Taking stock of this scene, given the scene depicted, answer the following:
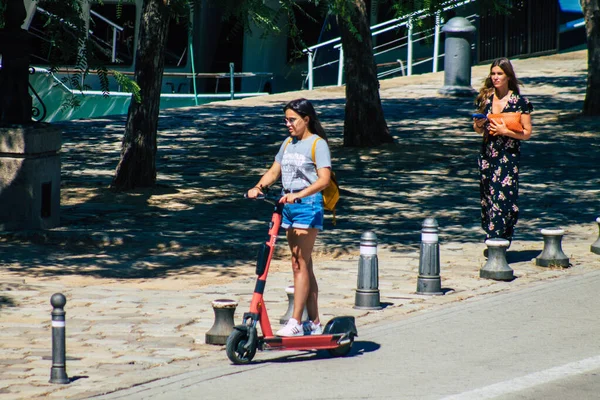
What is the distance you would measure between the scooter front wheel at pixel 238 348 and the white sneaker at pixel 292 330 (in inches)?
13.1

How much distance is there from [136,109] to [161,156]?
3152 mm

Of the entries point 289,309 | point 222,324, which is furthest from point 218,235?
point 222,324

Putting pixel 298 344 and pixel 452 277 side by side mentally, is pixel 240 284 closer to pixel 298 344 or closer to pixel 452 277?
pixel 452 277

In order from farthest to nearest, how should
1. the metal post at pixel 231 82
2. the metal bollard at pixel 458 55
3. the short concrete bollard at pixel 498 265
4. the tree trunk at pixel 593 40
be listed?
the metal post at pixel 231 82 → the metal bollard at pixel 458 55 → the tree trunk at pixel 593 40 → the short concrete bollard at pixel 498 265

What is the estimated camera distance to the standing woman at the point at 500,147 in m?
10.6

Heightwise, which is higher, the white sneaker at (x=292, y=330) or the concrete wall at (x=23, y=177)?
the concrete wall at (x=23, y=177)

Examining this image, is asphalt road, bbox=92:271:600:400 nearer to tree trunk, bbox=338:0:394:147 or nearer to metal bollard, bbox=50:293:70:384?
metal bollard, bbox=50:293:70:384

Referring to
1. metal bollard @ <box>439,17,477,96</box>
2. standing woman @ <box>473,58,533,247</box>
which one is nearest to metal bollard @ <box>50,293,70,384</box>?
standing woman @ <box>473,58,533,247</box>

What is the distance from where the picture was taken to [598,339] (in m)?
8.09

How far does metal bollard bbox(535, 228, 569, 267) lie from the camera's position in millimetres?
10617

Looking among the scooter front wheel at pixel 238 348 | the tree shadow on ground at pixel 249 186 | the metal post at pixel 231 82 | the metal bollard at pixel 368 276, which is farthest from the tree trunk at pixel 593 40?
the scooter front wheel at pixel 238 348

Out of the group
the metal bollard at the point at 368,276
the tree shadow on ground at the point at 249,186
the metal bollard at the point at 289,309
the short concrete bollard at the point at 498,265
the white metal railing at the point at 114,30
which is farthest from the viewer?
the white metal railing at the point at 114,30

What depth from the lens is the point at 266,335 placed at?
7332mm

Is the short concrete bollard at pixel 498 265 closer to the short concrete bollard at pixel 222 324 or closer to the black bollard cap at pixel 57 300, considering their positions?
the short concrete bollard at pixel 222 324
